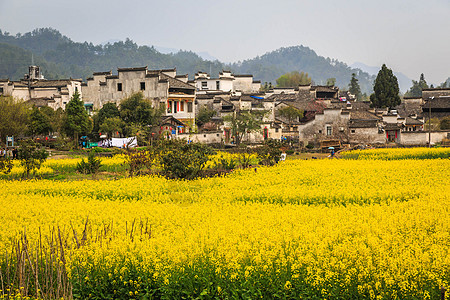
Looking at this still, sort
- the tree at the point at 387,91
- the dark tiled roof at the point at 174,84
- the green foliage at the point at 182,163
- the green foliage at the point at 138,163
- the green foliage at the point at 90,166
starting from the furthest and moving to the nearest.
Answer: the tree at the point at 387,91 < the dark tiled roof at the point at 174,84 < the green foliage at the point at 90,166 < the green foliage at the point at 138,163 < the green foliage at the point at 182,163

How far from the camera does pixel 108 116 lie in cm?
5097

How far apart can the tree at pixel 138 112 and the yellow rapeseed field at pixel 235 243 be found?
1153 inches

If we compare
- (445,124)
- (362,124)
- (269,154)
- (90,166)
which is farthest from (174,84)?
(445,124)

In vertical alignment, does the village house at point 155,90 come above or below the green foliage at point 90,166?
above

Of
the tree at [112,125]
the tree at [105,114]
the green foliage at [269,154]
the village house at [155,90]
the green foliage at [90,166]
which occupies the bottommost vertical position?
the green foliage at [90,166]

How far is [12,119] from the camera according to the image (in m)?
45.1

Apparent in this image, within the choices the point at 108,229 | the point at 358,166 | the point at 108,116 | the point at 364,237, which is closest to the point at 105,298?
the point at 108,229

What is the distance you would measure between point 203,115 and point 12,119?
84.6 ft

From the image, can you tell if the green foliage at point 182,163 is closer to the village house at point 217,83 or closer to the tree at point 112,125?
the tree at point 112,125

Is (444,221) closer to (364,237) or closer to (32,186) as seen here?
(364,237)

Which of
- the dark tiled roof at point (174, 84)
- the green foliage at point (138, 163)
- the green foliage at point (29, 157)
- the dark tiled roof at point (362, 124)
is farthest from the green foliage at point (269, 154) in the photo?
the dark tiled roof at point (174, 84)

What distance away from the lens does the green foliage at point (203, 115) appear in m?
64.2

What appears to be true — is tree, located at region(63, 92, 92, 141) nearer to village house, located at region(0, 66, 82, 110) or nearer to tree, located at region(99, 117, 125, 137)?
tree, located at region(99, 117, 125, 137)

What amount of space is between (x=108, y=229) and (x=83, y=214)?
3.08 metres
